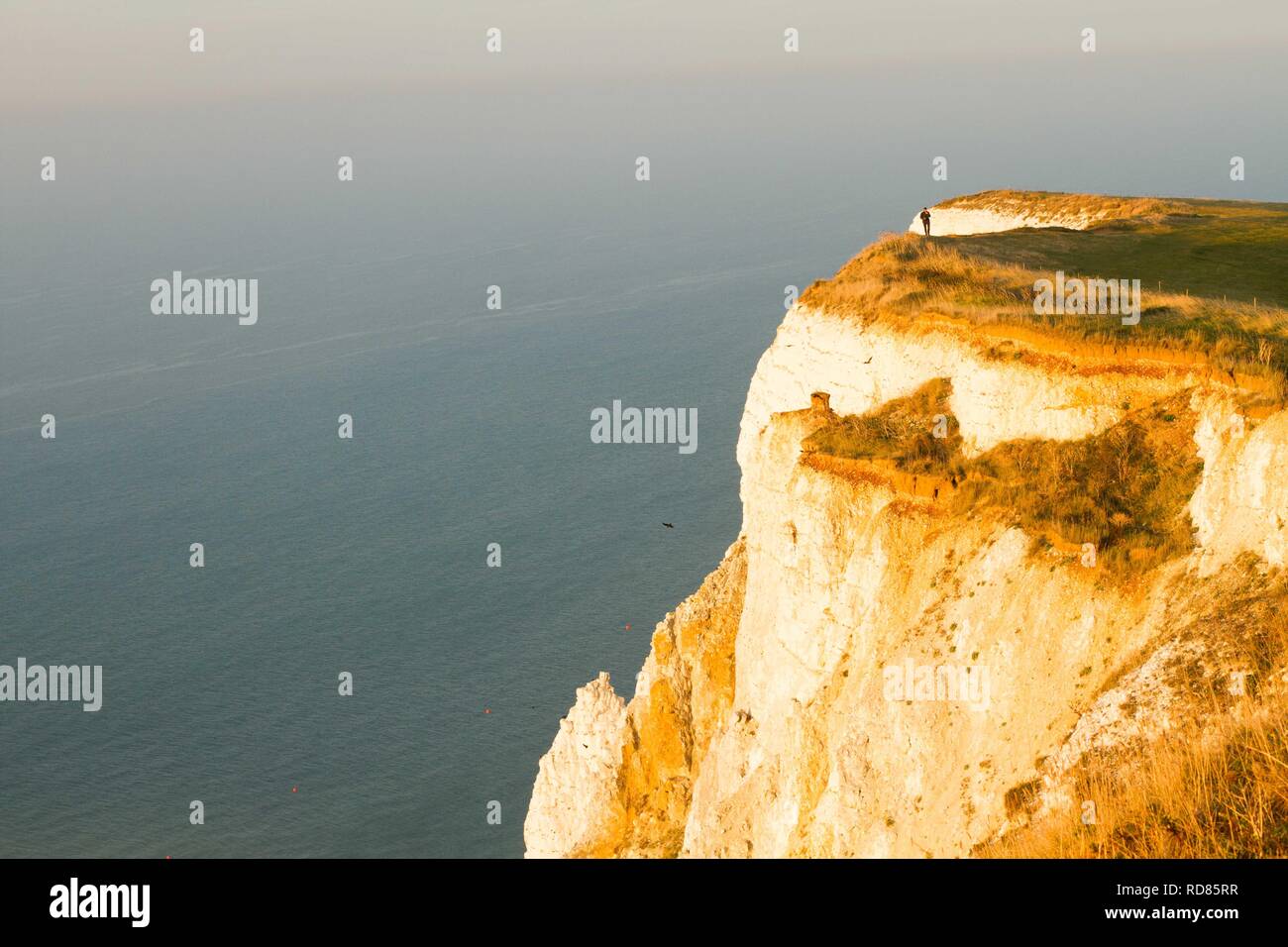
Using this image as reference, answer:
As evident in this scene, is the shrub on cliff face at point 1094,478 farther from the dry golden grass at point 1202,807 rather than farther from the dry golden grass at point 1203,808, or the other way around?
the dry golden grass at point 1203,808

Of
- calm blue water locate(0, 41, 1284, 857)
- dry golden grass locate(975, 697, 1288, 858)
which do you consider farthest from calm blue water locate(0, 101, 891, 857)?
dry golden grass locate(975, 697, 1288, 858)

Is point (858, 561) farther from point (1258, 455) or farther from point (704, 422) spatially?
point (704, 422)

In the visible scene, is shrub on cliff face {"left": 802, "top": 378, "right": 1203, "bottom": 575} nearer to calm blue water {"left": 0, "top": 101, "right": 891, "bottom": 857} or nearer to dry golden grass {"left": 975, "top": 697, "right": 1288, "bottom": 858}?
dry golden grass {"left": 975, "top": 697, "right": 1288, "bottom": 858}

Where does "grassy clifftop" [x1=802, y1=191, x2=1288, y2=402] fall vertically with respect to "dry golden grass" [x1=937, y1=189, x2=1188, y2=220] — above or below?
below

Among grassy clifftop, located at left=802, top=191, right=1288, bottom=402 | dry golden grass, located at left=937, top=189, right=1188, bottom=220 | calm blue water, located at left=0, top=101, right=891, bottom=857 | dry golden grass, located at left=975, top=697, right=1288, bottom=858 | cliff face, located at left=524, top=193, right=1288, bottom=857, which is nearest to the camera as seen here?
dry golden grass, located at left=975, top=697, right=1288, bottom=858

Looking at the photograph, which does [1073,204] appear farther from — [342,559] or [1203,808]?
[342,559]

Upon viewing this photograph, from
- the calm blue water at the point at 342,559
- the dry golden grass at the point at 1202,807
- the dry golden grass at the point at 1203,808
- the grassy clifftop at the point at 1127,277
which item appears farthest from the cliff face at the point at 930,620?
the calm blue water at the point at 342,559
